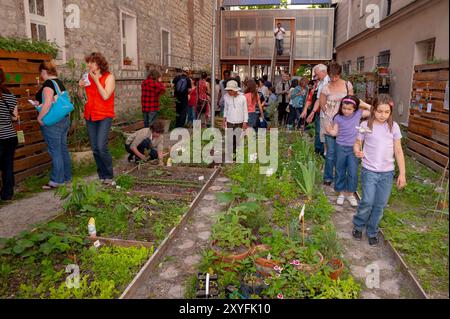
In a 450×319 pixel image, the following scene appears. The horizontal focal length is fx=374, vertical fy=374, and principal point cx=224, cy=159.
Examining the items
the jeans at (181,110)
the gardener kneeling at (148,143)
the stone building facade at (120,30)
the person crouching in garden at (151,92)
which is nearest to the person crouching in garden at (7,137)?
the stone building facade at (120,30)

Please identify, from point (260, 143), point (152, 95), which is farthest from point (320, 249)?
point (152, 95)

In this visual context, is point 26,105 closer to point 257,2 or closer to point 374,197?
point 374,197

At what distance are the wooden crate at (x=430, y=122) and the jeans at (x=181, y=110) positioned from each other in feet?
20.0

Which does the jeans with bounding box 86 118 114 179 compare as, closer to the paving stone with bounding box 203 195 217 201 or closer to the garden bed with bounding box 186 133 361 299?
the paving stone with bounding box 203 195 217 201

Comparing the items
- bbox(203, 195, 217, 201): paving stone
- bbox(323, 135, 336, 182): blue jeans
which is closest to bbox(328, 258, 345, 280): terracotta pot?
bbox(203, 195, 217, 201): paving stone

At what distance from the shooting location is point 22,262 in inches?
134

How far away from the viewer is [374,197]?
3.90 metres

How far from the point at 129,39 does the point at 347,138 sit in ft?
27.6

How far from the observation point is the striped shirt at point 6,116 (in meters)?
4.85

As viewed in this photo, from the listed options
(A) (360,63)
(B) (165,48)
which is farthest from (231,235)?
(A) (360,63)

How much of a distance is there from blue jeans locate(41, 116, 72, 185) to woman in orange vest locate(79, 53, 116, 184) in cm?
43

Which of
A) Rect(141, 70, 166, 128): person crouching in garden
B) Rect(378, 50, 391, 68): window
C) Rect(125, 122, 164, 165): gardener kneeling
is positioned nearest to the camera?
Rect(125, 122, 164, 165): gardener kneeling

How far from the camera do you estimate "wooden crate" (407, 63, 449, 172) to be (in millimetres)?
6555

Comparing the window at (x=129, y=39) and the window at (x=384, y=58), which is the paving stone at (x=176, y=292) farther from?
the window at (x=384, y=58)
